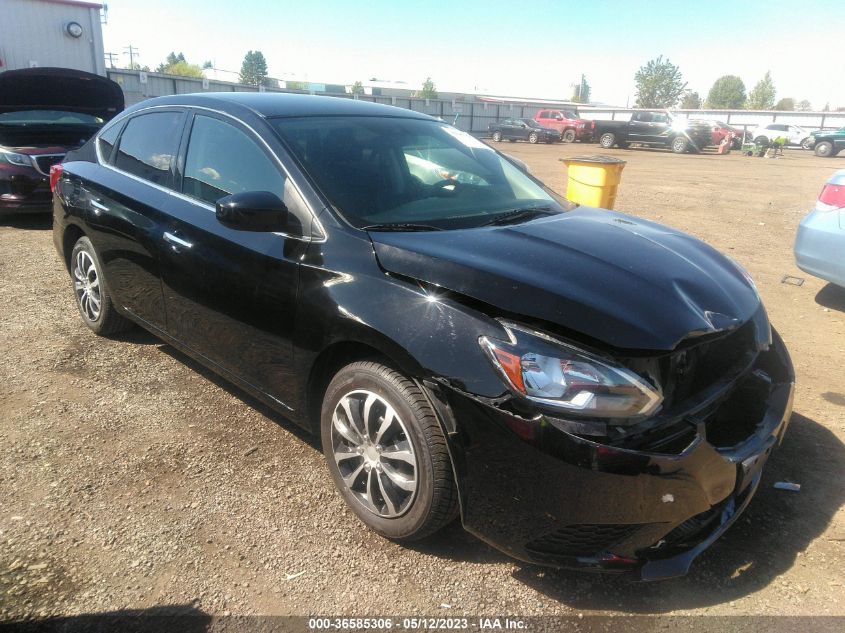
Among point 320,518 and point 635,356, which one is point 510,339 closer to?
point 635,356

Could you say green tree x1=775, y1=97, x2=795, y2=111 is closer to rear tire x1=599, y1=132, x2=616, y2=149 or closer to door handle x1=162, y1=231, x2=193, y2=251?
rear tire x1=599, y1=132, x2=616, y2=149

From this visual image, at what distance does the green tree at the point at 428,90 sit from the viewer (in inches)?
3931

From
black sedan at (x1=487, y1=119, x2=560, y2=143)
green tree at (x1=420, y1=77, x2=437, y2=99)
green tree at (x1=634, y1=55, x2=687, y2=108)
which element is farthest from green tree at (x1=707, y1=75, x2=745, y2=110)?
black sedan at (x1=487, y1=119, x2=560, y2=143)

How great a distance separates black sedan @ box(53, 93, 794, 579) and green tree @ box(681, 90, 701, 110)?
12378 cm

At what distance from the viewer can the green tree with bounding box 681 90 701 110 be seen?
371 feet

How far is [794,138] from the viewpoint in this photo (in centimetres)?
3619

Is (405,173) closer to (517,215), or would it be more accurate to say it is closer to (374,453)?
(517,215)

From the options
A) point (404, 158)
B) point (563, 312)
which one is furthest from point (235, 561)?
point (404, 158)

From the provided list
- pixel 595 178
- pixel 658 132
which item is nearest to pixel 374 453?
pixel 595 178

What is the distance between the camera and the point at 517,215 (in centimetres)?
309

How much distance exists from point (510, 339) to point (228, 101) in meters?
2.21

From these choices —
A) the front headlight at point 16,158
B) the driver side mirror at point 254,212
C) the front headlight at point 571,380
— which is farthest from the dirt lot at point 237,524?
the front headlight at point 16,158

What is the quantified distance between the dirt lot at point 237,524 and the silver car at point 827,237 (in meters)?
0.88

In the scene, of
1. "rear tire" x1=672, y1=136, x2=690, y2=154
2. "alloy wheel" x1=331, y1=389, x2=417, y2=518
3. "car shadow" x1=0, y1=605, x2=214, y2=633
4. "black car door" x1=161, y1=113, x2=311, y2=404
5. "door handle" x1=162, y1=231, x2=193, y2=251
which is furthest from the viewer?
"rear tire" x1=672, y1=136, x2=690, y2=154
